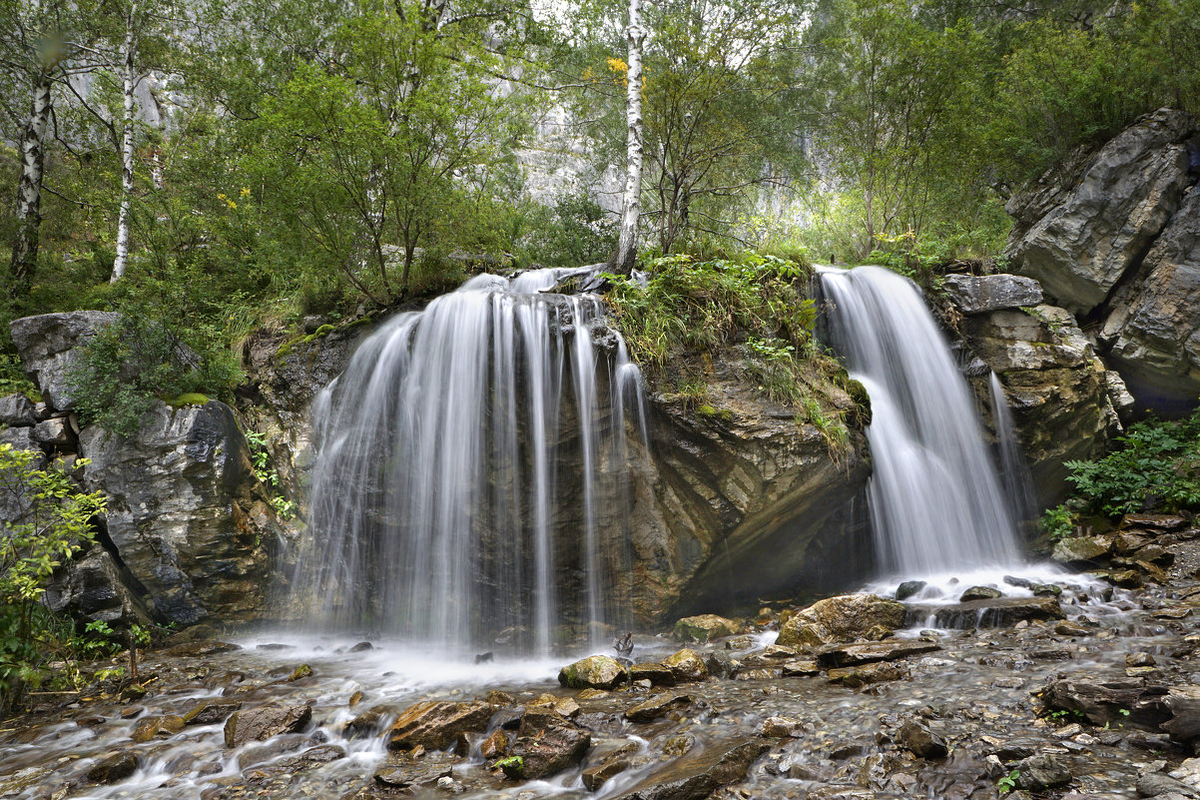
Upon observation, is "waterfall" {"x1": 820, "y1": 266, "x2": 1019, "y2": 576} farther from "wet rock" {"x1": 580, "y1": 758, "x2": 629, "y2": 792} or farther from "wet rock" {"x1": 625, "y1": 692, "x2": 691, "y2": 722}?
"wet rock" {"x1": 580, "y1": 758, "x2": 629, "y2": 792}

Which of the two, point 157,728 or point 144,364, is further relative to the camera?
point 144,364

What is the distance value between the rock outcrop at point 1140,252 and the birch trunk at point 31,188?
1890 centimetres

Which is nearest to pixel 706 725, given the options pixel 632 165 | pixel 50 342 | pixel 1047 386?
pixel 632 165

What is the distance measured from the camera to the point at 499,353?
25.5ft

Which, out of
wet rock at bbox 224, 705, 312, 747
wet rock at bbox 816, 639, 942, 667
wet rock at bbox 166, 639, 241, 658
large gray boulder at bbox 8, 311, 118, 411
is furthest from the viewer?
large gray boulder at bbox 8, 311, 118, 411

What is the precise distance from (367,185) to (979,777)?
9.28m

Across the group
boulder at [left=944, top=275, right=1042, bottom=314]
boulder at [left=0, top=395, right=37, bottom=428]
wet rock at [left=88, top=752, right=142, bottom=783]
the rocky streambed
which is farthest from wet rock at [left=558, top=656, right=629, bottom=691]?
boulder at [left=944, top=275, right=1042, bottom=314]

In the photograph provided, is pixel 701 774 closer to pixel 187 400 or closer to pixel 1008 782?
pixel 1008 782

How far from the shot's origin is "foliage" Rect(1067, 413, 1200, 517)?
884 centimetres

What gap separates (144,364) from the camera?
26.0 feet

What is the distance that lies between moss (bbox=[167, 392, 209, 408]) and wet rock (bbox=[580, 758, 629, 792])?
7312 millimetres

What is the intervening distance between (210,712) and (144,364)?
522 cm

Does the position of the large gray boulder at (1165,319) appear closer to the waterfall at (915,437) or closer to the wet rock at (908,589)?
the waterfall at (915,437)

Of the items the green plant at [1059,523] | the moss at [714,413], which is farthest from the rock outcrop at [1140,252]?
Result: the moss at [714,413]
